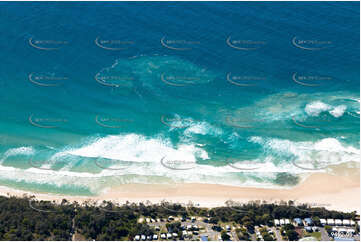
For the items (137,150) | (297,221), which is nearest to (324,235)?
(297,221)

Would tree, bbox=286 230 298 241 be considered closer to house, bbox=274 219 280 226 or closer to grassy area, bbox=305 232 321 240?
grassy area, bbox=305 232 321 240

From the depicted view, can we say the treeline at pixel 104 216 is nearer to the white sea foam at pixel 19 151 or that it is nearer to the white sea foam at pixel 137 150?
the white sea foam at pixel 137 150

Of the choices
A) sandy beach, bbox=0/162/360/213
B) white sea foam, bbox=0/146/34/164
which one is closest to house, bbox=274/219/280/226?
sandy beach, bbox=0/162/360/213

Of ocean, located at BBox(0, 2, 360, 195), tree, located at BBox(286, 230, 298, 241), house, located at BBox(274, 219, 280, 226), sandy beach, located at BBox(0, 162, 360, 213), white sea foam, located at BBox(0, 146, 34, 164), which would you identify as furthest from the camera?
white sea foam, located at BBox(0, 146, 34, 164)

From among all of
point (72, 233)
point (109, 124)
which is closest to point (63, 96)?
point (109, 124)

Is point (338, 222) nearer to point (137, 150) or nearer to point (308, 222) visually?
point (308, 222)

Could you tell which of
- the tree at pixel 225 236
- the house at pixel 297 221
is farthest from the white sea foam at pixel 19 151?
the house at pixel 297 221
